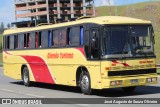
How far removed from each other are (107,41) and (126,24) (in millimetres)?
1022

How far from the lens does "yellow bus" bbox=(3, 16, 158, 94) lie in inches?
617

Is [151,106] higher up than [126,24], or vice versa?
[126,24]

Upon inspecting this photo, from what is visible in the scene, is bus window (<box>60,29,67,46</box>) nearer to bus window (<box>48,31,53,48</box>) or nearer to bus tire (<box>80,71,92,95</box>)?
bus window (<box>48,31,53,48</box>)

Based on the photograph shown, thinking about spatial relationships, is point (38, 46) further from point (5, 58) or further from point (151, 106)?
point (151, 106)

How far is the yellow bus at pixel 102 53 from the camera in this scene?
617 inches

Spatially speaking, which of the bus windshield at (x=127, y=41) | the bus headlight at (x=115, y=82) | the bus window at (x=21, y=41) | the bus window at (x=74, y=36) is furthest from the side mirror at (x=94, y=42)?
the bus window at (x=21, y=41)

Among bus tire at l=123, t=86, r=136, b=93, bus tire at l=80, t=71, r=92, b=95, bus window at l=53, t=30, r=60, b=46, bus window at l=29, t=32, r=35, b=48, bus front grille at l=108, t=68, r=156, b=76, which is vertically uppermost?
bus window at l=53, t=30, r=60, b=46

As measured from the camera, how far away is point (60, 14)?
156250 millimetres

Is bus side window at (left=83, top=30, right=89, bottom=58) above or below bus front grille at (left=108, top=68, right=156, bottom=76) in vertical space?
above

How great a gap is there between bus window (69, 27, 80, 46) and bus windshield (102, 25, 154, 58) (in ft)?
6.25

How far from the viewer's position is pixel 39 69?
69.6ft

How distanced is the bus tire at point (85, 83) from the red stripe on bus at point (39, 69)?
117 inches

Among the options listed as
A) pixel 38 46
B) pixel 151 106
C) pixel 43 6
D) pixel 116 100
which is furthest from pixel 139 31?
pixel 43 6

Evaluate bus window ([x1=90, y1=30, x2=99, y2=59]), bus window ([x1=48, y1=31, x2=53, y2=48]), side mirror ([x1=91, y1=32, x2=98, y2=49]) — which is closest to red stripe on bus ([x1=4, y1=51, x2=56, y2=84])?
bus window ([x1=48, y1=31, x2=53, y2=48])
